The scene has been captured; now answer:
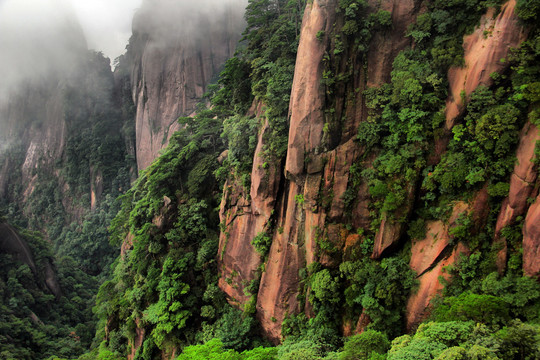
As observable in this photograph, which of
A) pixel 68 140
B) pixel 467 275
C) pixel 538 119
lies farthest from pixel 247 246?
pixel 68 140

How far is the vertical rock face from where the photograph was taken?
181ft

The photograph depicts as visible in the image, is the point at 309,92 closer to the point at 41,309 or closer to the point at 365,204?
the point at 365,204

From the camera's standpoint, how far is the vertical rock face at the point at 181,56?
181ft

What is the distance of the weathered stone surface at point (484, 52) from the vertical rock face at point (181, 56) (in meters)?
44.5

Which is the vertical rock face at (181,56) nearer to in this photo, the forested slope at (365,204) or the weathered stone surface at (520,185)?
the forested slope at (365,204)

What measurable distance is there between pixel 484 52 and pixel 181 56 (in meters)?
50.1

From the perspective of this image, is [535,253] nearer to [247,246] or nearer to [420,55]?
[420,55]

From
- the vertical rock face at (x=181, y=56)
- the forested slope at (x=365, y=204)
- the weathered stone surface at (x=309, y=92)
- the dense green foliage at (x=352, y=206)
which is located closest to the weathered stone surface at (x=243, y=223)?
the forested slope at (x=365, y=204)

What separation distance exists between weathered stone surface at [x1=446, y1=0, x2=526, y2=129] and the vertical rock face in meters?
44.5

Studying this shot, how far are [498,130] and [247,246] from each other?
14.0m

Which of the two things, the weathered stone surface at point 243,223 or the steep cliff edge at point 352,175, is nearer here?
the steep cliff edge at point 352,175

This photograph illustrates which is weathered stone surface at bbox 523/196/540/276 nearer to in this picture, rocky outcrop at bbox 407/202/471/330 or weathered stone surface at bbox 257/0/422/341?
rocky outcrop at bbox 407/202/471/330

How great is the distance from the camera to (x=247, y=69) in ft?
82.3

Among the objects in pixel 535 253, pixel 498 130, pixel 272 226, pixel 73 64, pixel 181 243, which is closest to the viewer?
pixel 535 253
